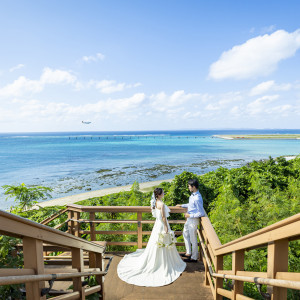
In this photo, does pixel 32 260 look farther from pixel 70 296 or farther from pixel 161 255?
pixel 161 255

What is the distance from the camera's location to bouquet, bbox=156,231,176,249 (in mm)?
4639

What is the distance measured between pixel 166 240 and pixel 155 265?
54 cm

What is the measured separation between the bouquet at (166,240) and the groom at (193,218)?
0.53m

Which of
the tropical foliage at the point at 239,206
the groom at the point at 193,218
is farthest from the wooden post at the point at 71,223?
the groom at the point at 193,218

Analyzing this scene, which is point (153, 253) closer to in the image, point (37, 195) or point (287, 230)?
point (37, 195)

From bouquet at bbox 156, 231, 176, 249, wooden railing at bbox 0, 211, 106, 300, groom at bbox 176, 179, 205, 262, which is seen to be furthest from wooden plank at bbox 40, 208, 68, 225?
groom at bbox 176, 179, 205, 262

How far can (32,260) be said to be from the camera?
59.6 inches

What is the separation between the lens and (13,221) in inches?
52.4

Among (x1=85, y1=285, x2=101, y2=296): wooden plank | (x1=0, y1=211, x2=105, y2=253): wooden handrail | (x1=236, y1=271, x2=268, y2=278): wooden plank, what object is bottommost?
(x1=85, y1=285, x2=101, y2=296): wooden plank

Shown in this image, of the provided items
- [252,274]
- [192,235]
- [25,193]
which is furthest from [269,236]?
[25,193]

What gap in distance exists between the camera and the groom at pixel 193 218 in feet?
16.0

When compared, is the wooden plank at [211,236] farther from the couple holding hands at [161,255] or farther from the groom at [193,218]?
the couple holding hands at [161,255]

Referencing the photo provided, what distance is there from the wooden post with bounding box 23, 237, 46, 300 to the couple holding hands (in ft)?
10.5

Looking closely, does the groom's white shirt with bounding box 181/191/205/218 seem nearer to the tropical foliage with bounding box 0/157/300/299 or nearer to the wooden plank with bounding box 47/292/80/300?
the tropical foliage with bounding box 0/157/300/299
